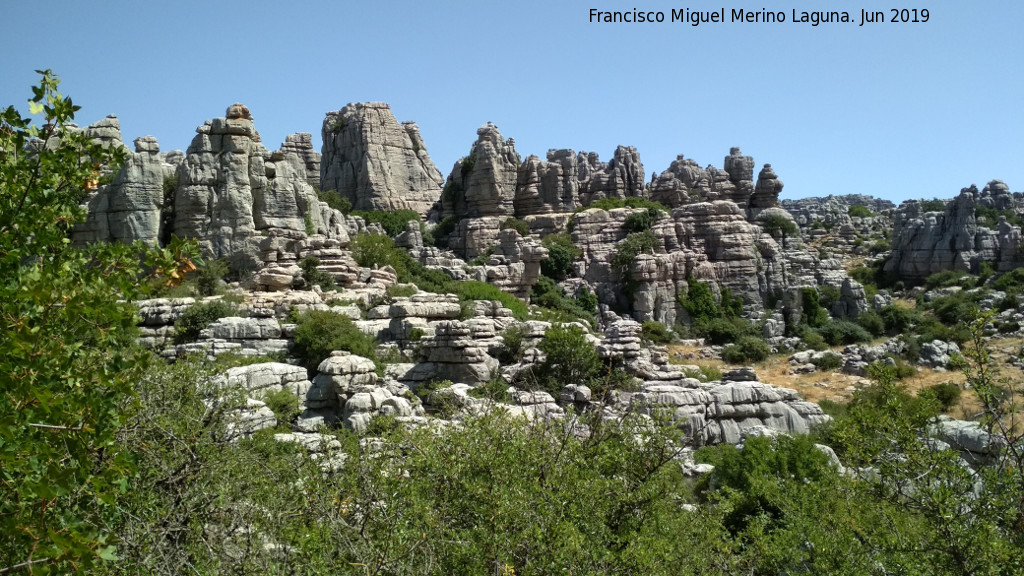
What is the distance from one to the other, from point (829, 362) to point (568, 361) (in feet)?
41.1

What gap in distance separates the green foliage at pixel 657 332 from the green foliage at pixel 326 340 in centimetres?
1454

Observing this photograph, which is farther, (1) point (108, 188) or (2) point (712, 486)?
(1) point (108, 188)

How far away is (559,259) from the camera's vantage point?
126 feet

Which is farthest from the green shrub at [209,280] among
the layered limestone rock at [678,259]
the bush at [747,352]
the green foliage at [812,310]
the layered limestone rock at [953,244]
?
the layered limestone rock at [953,244]

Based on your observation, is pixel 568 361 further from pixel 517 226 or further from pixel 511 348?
pixel 517 226

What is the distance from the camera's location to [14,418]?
3172mm

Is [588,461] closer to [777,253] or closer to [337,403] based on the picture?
[337,403]

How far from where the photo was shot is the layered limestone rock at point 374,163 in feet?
158

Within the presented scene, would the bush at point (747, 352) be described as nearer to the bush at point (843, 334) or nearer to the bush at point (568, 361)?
the bush at point (843, 334)

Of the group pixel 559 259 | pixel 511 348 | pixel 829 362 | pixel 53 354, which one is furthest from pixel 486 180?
pixel 53 354

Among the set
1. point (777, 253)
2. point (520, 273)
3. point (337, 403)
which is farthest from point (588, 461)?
point (777, 253)

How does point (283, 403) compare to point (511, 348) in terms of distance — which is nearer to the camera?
point (283, 403)

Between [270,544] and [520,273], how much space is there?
30.3 m

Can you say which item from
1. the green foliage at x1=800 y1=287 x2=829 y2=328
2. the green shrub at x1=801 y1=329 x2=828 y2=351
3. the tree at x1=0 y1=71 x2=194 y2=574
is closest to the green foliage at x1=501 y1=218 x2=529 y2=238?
the green foliage at x1=800 y1=287 x2=829 y2=328
